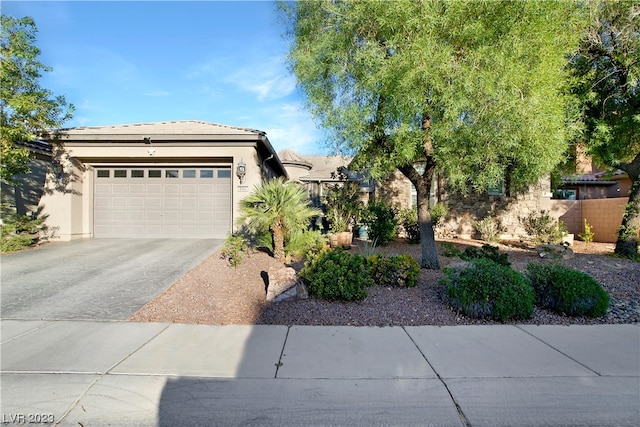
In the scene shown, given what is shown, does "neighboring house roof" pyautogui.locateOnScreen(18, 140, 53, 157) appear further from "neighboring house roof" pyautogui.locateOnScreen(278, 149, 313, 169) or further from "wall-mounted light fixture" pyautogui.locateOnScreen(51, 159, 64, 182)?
"neighboring house roof" pyautogui.locateOnScreen(278, 149, 313, 169)

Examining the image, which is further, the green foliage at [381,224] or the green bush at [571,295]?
the green foliage at [381,224]

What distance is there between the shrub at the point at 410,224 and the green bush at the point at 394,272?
211 inches

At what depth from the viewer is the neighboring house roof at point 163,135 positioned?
417 inches

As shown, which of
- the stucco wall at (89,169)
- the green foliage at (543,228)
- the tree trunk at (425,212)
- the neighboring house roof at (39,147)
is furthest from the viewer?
the green foliage at (543,228)

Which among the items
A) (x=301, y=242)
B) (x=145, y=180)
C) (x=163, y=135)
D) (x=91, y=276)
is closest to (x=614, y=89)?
(x=301, y=242)

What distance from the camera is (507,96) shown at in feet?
16.5

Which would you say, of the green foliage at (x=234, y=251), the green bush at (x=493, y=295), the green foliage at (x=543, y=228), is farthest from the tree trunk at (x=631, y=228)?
the green foliage at (x=234, y=251)

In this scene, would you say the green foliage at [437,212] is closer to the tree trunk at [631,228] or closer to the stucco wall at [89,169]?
the tree trunk at [631,228]

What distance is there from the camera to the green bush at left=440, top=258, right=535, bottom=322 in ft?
14.9

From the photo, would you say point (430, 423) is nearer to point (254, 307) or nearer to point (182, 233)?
point (254, 307)

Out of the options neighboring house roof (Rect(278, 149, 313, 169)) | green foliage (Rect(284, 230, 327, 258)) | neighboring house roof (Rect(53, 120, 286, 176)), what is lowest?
green foliage (Rect(284, 230, 327, 258))

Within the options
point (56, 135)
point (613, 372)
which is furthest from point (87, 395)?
point (56, 135)

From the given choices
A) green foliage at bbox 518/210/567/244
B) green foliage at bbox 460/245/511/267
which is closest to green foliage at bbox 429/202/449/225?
green foliage at bbox 518/210/567/244

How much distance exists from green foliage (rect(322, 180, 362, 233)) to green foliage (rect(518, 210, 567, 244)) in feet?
22.4
